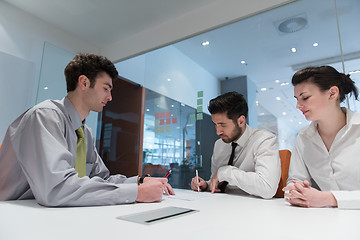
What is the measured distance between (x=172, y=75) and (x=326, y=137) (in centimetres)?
222

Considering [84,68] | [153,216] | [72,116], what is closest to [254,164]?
[153,216]

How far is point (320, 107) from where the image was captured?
4.50ft

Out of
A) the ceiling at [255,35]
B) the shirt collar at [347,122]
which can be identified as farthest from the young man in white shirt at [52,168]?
the ceiling at [255,35]

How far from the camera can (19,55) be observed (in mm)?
3059

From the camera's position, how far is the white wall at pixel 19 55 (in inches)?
114

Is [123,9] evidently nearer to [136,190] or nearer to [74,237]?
[136,190]

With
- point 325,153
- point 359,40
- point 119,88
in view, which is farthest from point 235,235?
point 119,88

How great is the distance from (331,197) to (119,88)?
356 centimetres

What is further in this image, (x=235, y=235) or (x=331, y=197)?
(x=331, y=197)

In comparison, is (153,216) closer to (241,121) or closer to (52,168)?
(52,168)

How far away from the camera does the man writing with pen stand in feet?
4.29

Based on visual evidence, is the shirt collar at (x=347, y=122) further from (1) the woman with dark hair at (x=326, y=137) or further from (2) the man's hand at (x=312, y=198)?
(2) the man's hand at (x=312, y=198)

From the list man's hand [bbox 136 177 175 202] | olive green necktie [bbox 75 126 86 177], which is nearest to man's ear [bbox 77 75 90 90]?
olive green necktie [bbox 75 126 86 177]

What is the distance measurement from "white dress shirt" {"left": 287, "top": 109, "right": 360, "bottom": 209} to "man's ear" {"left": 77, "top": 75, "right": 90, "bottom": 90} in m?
1.35
